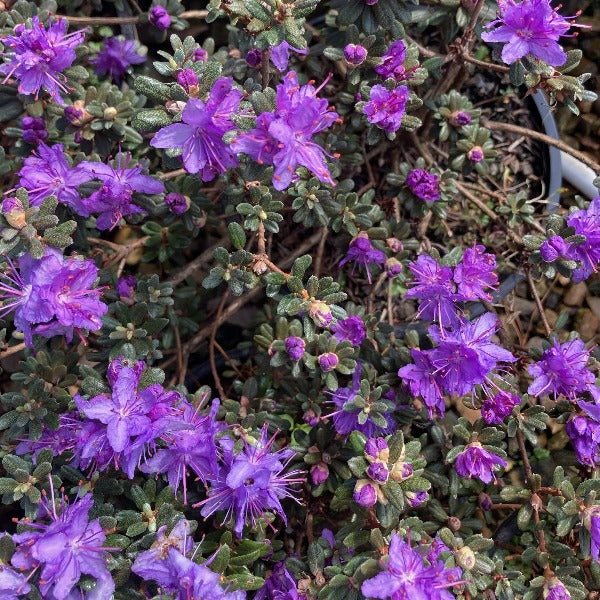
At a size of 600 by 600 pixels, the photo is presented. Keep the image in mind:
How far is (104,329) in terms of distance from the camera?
236cm

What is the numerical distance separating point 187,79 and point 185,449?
101 cm

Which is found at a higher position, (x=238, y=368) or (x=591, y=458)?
(x=591, y=458)

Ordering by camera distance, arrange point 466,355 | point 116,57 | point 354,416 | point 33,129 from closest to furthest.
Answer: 1. point 466,355
2. point 354,416
3. point 33,129
4. point 116,57

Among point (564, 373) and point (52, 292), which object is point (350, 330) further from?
point (52, 292)

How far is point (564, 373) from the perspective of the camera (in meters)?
2.21

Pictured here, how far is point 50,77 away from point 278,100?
90 centimetres

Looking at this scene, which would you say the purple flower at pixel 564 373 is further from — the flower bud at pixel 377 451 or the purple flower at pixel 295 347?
the purple flower at pixel 295 347

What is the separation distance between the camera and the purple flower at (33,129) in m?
2.50

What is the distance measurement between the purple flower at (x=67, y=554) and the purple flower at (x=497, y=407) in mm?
1176

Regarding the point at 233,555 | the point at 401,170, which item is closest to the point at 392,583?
the point at 233,555

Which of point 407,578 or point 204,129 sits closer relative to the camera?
point 407,578

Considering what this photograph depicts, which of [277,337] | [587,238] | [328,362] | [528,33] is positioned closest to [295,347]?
[328,362]

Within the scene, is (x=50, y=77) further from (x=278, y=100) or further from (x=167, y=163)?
(x=278, y=100)

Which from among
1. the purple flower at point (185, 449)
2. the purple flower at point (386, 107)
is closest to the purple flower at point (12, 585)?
the purple flower at point (185, 449)
